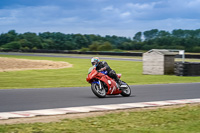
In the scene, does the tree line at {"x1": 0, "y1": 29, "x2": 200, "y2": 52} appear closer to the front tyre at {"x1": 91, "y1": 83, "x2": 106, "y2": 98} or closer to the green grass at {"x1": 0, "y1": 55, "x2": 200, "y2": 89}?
the green grass at {"x1": 0, "y1": 55, "x2": 200, "y2": 89}

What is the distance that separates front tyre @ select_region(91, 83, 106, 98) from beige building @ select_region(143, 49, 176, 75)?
11936mm

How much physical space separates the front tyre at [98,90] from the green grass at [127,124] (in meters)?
2.65

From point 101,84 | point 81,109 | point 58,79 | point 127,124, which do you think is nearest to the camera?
point 127,124

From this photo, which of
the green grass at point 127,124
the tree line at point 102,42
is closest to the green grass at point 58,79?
the green grass at point 127,124

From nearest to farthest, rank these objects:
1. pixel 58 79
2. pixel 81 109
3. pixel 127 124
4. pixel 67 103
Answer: pixel 127 124 → pixel 81 109 → pixel 67 103 → pixel 58 79

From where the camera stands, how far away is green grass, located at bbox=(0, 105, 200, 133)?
18.9 ft

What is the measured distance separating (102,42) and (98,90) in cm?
9502

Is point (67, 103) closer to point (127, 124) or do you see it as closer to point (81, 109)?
point (81, 109)

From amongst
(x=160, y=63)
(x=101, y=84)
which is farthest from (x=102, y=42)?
(x=101, y=84)

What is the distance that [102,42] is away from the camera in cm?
10494

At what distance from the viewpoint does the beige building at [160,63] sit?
2163 cm

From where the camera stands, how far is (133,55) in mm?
53031

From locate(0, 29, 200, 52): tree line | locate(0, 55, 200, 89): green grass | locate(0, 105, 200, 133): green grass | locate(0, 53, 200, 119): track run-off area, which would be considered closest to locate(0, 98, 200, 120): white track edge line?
locate(0, 53, 200, 119): track run-off area

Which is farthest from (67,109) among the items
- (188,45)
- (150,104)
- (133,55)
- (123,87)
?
(188,45)
